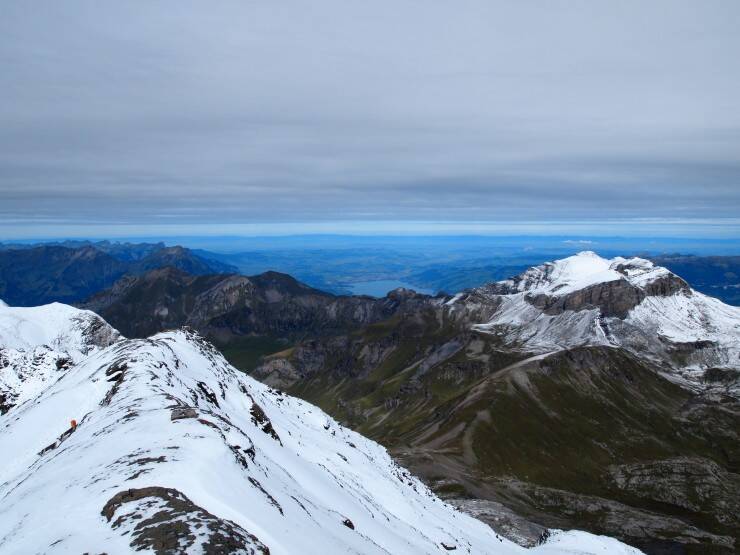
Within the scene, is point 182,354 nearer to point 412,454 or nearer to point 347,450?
point 347,450

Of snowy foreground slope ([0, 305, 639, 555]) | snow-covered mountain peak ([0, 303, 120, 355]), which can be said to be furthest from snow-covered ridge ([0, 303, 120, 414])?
snowy foreground slope ([0, 305, 639, 555])

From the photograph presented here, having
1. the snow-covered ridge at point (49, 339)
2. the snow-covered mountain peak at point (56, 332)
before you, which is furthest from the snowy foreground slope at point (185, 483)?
the snow-covered mountain peak at point (56, 332)

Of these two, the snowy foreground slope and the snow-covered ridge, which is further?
the snow-covered ridge

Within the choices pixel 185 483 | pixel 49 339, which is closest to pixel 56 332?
pixel 49 339

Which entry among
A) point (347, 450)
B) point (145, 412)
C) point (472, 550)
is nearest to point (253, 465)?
point (145, 412)

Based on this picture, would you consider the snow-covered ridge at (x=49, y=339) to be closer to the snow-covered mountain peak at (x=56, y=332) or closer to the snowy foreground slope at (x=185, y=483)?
the snow-covered mountain peak at (x=56, y=332)

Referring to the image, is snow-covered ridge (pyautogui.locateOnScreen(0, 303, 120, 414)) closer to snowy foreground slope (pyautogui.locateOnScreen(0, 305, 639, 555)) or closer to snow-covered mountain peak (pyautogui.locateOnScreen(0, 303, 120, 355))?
snow-covered mountain peak (pyautogui.locateOnScreen(0, 303, 120, 355))

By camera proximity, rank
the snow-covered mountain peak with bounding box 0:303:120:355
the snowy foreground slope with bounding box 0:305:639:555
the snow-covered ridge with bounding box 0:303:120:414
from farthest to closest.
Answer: the snow-covered mountain peak with bounding box 0:303:120:355 → the snow-covered ridge with bounding box 0:303:120:414 → the snowy foreground slope with bounding box 0:305:639:555

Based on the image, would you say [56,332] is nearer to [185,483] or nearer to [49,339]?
[49,339]
